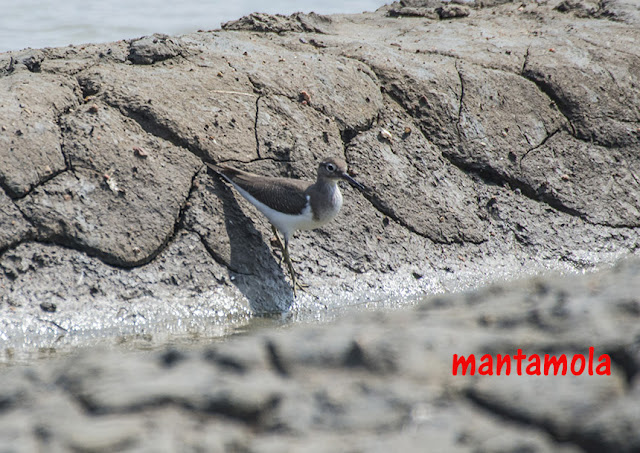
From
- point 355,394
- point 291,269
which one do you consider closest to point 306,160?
point 291,269

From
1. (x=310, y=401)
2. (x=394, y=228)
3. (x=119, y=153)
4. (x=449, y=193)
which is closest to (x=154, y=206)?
(x=119, y=153)

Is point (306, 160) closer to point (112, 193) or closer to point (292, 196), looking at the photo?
point (292, 196)

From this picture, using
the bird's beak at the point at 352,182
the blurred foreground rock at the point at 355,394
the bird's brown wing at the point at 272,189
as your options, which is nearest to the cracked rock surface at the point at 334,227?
the blurred foreground rock at the point at 355,394

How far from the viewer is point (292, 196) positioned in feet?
15.3

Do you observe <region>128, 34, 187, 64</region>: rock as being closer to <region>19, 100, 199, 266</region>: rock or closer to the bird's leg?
<region>19, 100, 199, 266</region>: rock

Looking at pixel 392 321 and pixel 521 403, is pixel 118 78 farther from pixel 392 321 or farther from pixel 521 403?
pixel 521 403

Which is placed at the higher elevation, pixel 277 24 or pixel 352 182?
pixel 277 24

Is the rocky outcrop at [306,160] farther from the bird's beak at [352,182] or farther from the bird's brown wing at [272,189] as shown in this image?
the bird's beak at [352,182]

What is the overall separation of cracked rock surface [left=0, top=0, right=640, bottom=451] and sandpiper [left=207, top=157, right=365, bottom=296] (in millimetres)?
176

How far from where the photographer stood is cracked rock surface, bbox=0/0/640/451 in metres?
1.91

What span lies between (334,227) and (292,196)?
584 millimetres

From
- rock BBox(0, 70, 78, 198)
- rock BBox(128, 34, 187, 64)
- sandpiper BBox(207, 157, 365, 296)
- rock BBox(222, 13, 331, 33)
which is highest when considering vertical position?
rock BBox(222, 13, 331, 33)

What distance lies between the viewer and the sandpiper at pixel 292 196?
15.2 ft

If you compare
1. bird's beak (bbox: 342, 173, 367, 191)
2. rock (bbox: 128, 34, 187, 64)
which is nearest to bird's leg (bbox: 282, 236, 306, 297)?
bird's beak (bbox: 342, 173, 367, 191)
